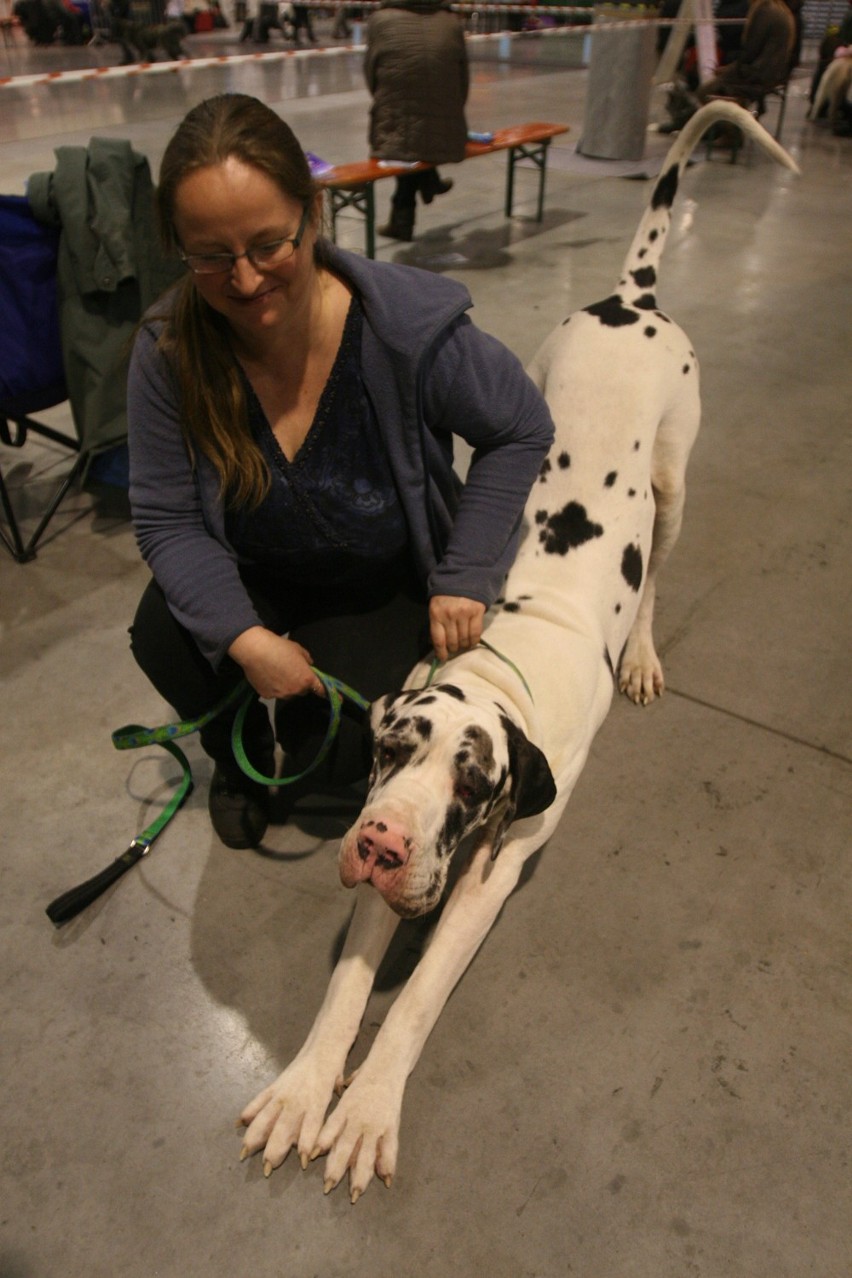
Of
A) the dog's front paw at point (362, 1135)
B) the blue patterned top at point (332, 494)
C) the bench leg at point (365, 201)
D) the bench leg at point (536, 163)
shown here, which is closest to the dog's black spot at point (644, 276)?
the blue patterned top at point (332, 494)

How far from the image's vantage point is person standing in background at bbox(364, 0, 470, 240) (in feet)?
18.5

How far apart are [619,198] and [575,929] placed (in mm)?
7174

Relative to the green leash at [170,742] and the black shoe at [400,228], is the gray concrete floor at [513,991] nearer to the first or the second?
the green leash at [170,742]

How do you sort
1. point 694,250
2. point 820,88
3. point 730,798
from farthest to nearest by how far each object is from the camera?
point 820,88, point 694,250, point 730,798

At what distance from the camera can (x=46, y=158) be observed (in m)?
8.19

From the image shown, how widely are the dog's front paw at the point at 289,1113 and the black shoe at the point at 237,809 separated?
1.97 ft

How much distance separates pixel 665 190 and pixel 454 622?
1646mm

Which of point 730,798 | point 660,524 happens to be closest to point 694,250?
point 660,524

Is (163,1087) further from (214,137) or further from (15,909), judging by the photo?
(214,137)

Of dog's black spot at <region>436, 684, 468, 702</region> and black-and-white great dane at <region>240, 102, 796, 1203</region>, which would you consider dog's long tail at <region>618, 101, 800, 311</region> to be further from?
dog's black spot at <region>436, 684, 468, 702</region>

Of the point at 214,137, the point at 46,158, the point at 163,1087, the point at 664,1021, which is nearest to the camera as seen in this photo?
the point at 214,137

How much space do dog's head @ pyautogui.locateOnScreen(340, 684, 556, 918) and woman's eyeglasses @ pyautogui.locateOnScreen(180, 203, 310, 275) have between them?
80 centimetres

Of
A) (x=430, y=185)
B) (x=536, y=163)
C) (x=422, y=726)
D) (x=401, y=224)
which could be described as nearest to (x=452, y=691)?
(x=422, y=726)

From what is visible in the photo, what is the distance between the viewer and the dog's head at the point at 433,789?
1.46 m
